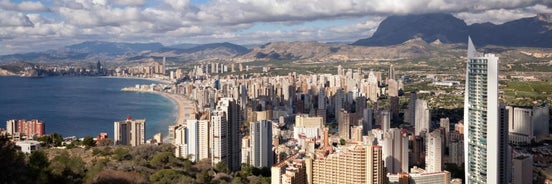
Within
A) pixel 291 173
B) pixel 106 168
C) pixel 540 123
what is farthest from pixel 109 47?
pixel 106 168

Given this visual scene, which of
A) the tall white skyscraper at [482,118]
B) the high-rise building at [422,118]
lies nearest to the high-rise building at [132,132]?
the high-rise building at [422,118]

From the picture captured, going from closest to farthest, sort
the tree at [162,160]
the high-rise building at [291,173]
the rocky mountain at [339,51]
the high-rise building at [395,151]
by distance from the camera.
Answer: the high-rise building at [291,173] < the tree at [162,160] < the high-rise building at [395,151] < the rocky mountain at [339,51]

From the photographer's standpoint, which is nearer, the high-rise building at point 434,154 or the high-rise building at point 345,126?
the high-rise building at point 434,154

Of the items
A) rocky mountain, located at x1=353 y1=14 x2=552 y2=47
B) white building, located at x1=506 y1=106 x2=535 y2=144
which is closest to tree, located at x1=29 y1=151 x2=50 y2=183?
white building, located at x1=506 y1=106 x2=535 y2=144

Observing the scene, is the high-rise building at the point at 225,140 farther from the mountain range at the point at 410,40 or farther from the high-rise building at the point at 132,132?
the mountain range at the point at 410,40

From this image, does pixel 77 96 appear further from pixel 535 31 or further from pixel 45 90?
pixel 535 31

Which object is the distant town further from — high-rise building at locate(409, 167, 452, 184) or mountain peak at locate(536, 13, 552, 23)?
mountain peak at locate(536, 13, 552, 23)

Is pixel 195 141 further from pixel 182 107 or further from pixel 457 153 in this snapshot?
pixel 182 107
